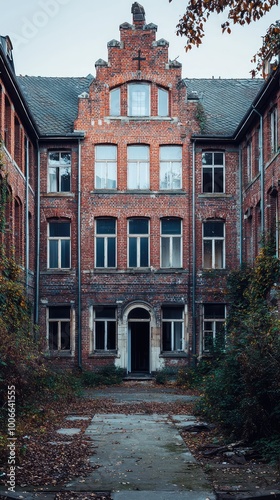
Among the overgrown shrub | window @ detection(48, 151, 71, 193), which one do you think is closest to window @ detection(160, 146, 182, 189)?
window @ detection(48, 151, 71, 193)

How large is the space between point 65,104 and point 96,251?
7.04 meters

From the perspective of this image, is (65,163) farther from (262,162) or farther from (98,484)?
(98,484)

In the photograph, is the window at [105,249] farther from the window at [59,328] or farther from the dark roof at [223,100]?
the dark roof at [223,100]

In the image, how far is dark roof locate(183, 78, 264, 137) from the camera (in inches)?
1227

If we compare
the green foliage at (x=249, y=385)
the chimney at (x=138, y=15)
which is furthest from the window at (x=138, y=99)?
the green foliage at (x=249, y=385)

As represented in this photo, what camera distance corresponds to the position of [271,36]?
947 cm

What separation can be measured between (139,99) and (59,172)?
14.9 feet

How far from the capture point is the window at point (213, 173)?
31.0 metres

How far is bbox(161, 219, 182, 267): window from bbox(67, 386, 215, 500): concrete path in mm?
12741

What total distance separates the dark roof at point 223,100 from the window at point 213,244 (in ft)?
12.5

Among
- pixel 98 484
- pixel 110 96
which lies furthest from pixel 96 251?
pixel 98 484

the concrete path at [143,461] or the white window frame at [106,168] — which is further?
the white window frame at [106,168]

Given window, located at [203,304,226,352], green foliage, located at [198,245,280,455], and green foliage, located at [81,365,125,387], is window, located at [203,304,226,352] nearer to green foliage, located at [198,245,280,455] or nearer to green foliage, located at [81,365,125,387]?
green foliage, located at [81,365,125,387]

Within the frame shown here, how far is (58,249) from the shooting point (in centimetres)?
3081
